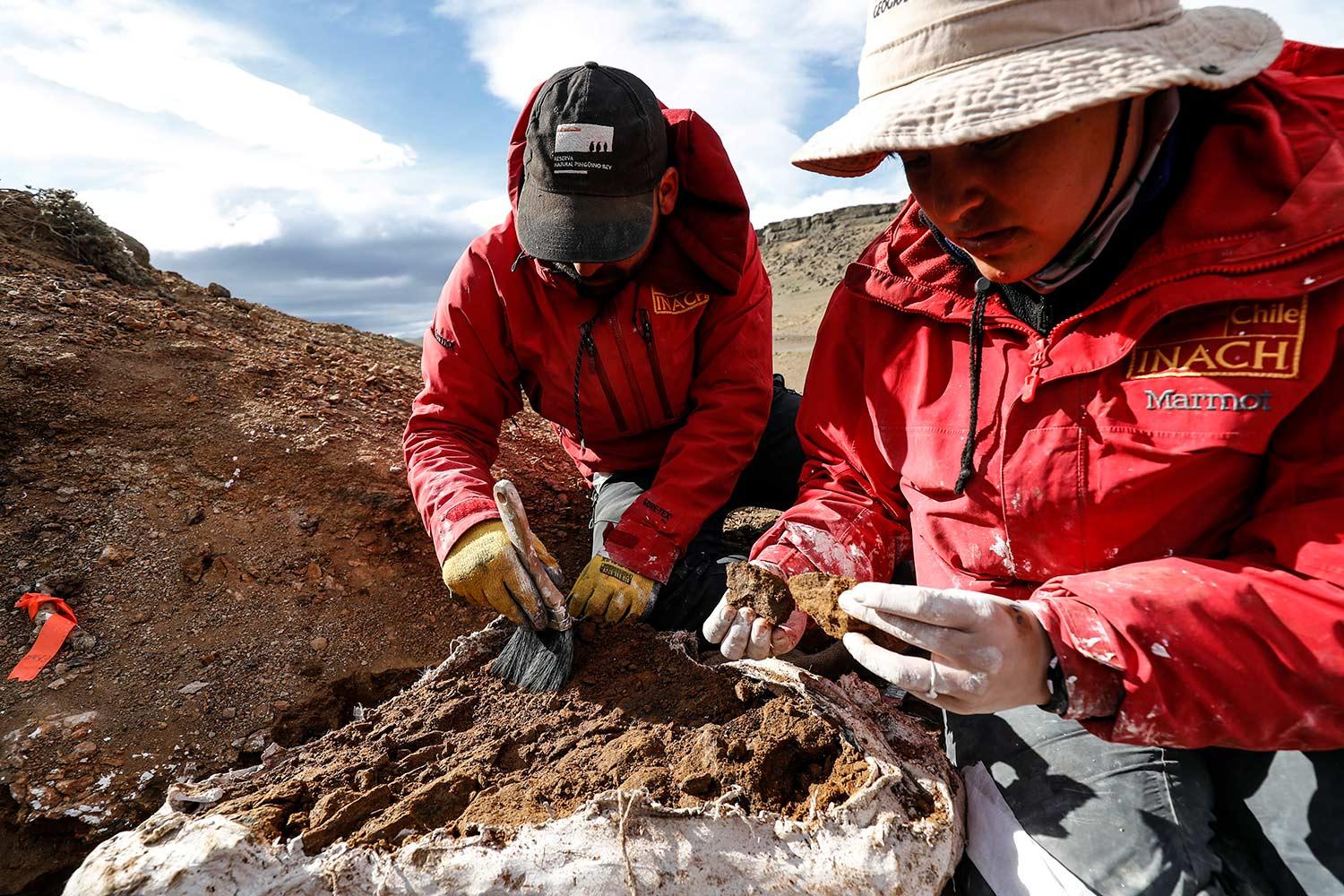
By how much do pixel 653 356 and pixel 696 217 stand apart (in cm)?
46

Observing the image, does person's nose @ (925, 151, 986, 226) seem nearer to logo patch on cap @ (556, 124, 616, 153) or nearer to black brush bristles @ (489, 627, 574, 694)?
logo patch on cap @ (556, 124, 616, 153)

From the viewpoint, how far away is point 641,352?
2.40 m

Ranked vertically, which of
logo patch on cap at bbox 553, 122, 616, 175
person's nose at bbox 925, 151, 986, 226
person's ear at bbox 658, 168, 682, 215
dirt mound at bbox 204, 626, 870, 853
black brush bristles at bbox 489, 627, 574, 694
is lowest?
dirt mound at bbox 204, 626, 870, 853

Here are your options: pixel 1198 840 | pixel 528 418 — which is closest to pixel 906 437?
pixel 1198 840

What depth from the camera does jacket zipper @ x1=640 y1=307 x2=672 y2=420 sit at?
2.36m

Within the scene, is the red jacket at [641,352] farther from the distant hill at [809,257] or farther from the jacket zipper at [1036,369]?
the distant hill at [809,257]

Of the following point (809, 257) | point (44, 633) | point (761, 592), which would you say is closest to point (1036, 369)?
point (761, 592)

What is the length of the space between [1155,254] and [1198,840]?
1041mm

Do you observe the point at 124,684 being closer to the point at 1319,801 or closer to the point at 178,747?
the point at 178,747

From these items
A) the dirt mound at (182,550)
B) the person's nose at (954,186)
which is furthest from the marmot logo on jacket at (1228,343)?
the dirt mound at (182,550)

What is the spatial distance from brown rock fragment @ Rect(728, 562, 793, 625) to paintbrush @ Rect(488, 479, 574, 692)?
0.52 meters

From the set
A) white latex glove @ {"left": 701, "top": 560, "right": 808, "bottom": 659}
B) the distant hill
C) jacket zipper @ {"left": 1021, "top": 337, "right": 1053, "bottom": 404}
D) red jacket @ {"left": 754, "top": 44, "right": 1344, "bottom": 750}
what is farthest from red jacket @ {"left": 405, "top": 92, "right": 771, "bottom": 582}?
the distant hill

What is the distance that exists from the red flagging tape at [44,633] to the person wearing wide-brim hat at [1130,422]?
2.18 m

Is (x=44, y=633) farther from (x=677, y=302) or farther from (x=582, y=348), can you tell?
(x=677, y=302)
